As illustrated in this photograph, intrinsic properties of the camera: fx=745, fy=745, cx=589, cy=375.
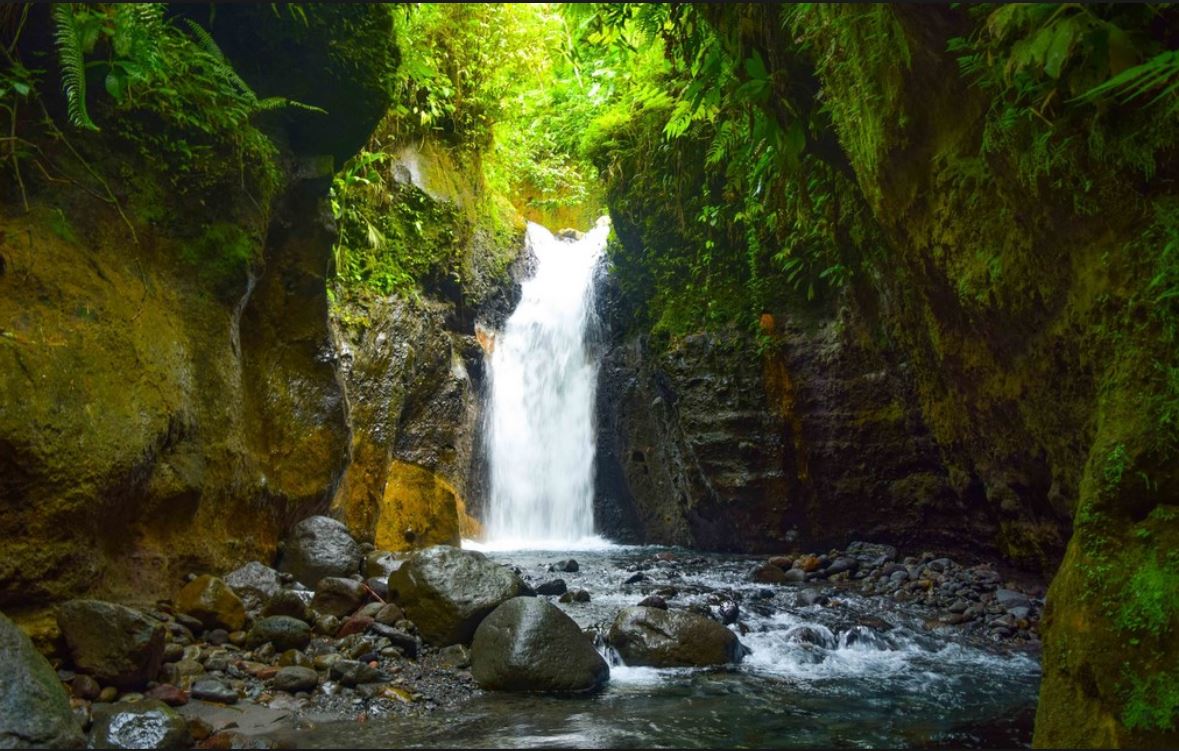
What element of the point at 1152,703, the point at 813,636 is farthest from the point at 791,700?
the point at 1152,703

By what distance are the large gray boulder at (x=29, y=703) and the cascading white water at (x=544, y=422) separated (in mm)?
8988

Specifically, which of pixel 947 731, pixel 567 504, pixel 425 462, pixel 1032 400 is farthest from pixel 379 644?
pixel 567 504

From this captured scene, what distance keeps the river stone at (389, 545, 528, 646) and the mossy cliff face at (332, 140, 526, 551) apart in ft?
7.60

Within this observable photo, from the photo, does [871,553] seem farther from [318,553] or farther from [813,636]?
[318,553]

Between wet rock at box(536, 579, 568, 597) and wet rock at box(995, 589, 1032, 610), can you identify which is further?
wet rock at box(536, 579, 568, 597)

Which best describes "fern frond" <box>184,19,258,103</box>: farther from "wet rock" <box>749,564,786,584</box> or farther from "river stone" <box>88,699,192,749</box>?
"wet rock" <box>749,564,786,584</box>

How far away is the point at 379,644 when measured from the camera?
480 centimetres

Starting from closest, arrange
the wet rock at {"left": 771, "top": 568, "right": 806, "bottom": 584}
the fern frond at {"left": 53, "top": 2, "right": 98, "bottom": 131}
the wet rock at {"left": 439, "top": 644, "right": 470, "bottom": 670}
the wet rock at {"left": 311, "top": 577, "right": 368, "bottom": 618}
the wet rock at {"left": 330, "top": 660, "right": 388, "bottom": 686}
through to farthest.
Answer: the fern frond at {"left": 53, "top": 2, "right": 98, "bottom": 131}
the wet rock at {"left": 330, "top": 660, "right": 388, "bottom": 686}
the wet rock at {"left": 439, "top": 644, "right": 470, "bottom": 670}
the wet rock at {"left": 311, "top": 577, "right": 368, "bottom": 618}
the wet rock at {"left": 771, "top": 568, "right": 806, "bottom": 584}

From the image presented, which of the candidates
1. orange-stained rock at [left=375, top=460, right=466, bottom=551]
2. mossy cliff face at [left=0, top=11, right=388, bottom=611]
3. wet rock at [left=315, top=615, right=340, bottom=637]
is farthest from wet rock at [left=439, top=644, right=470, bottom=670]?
orange-stained rock at [left=375, top=460, right=466, bottom=551]

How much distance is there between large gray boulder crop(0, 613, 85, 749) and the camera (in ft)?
9.10

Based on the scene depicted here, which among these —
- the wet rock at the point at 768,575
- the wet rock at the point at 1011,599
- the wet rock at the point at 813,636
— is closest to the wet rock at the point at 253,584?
the wet rock at the point at 813,636

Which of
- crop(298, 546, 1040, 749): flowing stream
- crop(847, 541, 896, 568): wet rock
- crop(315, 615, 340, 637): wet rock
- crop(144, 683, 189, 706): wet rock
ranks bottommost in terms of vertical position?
crop(298, 546, 1040, 749): flowing stream

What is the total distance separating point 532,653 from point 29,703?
244 centimetres

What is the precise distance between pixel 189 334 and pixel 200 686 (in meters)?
2.63
